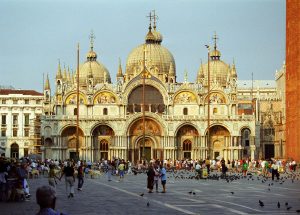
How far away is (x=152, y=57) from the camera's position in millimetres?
96938

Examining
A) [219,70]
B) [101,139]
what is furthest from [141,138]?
[219,70]

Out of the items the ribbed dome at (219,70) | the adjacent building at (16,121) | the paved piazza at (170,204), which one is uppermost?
the ribbed dome at (219,70)

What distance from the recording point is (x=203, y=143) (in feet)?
286

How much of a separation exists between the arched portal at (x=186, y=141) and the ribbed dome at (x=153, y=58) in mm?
10595

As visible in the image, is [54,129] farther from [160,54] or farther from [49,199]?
[49,199]

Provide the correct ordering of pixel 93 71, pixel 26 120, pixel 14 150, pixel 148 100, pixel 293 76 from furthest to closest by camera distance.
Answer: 1. pixel 26 120
2. pixel 14 150
3. pixel 93 71
4. pixel 148 100
5. pixel 293 76

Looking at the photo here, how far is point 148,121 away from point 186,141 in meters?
5.48

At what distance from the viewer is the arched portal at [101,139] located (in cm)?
8908

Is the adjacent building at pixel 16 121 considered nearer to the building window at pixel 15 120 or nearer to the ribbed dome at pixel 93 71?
the building window at pixel 15 120

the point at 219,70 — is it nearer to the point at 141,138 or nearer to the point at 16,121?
the point at 141,138

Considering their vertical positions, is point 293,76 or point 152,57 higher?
point 152,57

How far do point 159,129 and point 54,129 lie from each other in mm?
13041

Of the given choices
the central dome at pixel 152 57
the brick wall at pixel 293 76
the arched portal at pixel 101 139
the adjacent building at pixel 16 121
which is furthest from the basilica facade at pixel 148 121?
the adjacent building at pixel 16 121

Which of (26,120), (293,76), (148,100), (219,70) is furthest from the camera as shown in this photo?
(26,120)
